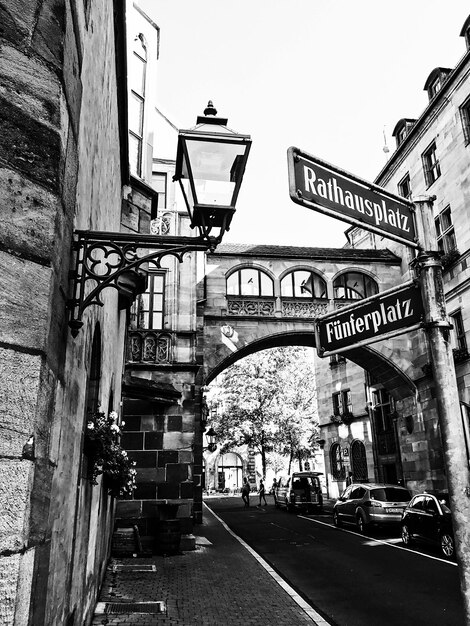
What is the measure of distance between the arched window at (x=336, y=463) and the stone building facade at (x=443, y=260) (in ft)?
8.33

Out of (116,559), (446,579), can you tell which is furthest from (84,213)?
(116,559)

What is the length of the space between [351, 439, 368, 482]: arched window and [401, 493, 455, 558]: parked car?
55.1ft

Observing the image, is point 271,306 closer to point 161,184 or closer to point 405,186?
point 161,184

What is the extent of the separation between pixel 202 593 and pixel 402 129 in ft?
76.8

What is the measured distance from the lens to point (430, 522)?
516 inches

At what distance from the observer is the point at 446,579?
32.3 ft

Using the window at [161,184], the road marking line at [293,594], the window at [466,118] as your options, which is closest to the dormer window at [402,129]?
the window at [466,118]

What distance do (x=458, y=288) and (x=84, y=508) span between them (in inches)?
715

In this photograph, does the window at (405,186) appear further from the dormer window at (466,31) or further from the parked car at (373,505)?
the parked car at (373,505)

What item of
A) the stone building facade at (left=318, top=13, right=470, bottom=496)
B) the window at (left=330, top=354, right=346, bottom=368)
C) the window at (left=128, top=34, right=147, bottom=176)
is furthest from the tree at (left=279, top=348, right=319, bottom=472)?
the window at (left=128, top=34, right=147, bottom=176)

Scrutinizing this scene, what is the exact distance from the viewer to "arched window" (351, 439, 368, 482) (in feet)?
102

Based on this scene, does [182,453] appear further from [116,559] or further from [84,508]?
[84,508]

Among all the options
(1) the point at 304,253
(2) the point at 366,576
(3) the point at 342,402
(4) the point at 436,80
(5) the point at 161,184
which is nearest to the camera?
(2) the point at 366,576

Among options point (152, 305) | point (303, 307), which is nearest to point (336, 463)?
point (303, 307)
